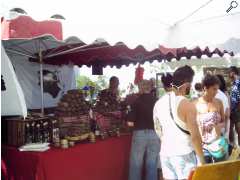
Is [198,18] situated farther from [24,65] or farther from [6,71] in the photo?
[24,65]

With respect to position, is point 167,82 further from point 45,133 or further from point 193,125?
point 45,133

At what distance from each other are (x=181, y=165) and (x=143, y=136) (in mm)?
1209

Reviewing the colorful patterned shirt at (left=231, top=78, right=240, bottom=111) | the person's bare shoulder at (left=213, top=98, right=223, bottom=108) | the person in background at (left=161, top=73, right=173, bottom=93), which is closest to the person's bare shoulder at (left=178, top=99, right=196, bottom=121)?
the person in background at (left=161, top=73, right=173, bottom=93)

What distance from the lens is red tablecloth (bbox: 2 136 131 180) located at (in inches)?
147

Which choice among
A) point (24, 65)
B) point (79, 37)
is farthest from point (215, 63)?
point (79, 37)

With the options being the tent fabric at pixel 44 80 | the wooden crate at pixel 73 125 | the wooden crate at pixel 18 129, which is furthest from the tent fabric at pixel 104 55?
the wooden crate at pixel 18 129

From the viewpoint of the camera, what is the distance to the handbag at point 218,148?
12.6 feet

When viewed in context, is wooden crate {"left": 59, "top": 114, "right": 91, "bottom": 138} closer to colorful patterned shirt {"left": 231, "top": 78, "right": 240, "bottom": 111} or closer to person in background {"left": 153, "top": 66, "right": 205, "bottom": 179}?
person in background {"left": 153, "top": 66, "right": 205, "bottom": 179}

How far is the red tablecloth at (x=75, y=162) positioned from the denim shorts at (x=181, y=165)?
126cm

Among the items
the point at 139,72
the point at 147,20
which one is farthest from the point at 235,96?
the point at 139,72

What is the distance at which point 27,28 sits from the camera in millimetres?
3238

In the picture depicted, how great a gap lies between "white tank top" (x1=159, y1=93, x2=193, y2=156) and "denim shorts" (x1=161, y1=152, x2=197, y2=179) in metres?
0.04

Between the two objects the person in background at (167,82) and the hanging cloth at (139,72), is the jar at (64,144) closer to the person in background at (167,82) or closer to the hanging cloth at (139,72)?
the person in background at (167,82)

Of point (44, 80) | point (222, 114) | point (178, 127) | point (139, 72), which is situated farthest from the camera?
point (44, 80)
